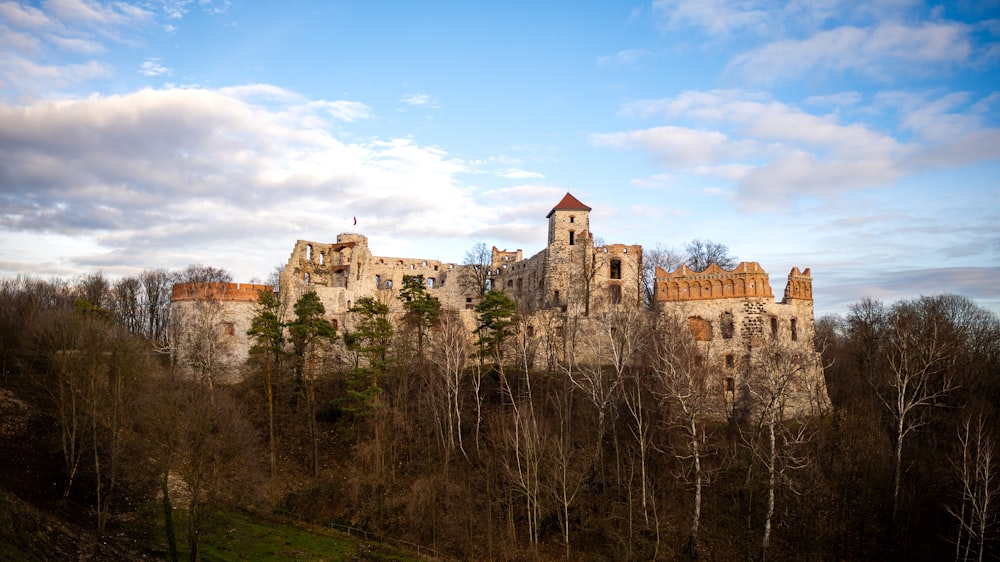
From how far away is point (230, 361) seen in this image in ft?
143

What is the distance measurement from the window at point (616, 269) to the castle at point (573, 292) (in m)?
0.08

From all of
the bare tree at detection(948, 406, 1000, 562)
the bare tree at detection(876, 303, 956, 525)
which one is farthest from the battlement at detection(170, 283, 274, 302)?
the bare tree at detection(948, 406, 1000, 562)

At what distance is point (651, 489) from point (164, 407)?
21.6m

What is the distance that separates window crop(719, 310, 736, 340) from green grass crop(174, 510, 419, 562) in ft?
73.2

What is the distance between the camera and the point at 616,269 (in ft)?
170

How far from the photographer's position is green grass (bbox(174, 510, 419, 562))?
91.6 ft

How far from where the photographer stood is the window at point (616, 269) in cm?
5156

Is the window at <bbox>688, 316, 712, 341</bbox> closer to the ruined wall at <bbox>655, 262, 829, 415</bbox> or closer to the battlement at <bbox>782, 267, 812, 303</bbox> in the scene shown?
the ruined wall at <bbox>655, 262, 829, 415</bbox>

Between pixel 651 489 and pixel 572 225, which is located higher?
pixel 572 225

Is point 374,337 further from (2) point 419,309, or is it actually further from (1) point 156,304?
(1) point 156,304

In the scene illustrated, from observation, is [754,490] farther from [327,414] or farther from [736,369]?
[327,414]

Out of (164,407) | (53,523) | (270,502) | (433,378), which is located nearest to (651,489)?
(433,378)

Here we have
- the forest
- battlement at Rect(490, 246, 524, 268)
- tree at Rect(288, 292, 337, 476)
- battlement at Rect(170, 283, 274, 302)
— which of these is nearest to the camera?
the forest

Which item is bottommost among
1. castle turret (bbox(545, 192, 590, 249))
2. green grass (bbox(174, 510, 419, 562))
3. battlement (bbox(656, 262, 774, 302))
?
green grass (bbox(174, 510, 419, 562))
